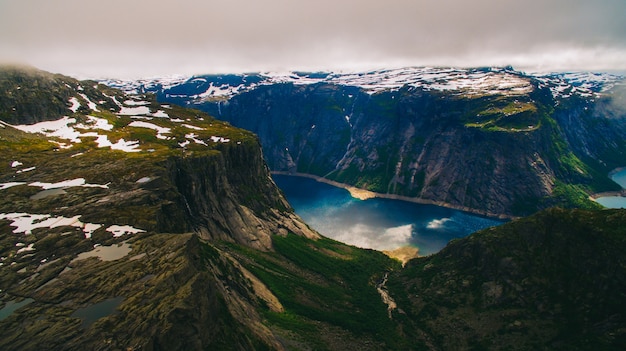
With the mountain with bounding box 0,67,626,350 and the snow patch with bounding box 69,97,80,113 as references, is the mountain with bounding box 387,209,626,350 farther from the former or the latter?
→ the snow patch with bounding box 69,97,80,113

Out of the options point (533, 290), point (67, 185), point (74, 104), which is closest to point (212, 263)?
point (67, 185)

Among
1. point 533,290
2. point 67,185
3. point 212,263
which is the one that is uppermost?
point 67,185

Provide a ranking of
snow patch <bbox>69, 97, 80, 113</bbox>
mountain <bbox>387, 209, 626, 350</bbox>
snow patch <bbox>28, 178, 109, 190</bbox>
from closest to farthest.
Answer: snow patch <bbox>28, 178, 109, 190</bbox>, mountain <bbox>387, 209, 626, 350</bbox>, snow patch <bbox>69, 97, 80, 113</bbox>

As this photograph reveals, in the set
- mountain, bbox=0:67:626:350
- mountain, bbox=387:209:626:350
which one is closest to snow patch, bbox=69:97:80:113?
mountain, bbox=0:67:626:350

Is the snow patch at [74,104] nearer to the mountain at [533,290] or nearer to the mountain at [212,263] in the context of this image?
the mountain at [212,263]

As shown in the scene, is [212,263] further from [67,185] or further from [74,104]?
[74,104]

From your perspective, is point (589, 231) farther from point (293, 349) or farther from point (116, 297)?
point (116, 297)

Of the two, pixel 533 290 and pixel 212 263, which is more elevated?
pixel 212 263

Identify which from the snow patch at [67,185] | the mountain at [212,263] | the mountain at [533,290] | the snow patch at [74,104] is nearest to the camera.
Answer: the mountain at [212,263]

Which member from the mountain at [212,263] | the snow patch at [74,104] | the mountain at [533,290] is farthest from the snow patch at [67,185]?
the snow patch at [74,104]
